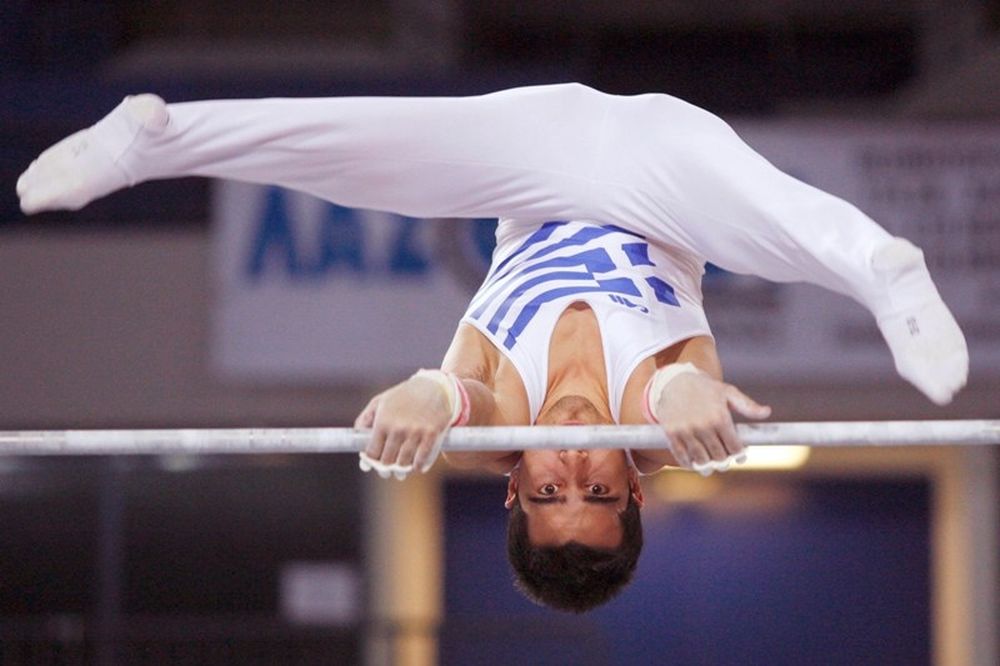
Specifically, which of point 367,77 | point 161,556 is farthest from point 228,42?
point 161,556

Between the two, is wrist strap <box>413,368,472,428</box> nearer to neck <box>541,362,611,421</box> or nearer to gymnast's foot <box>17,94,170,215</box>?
neck <box>541,362,611,421</box>

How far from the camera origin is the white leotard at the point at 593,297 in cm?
298

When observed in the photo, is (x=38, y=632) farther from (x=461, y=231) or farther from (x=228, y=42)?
(x=228, y=42)

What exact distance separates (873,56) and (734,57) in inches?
29.0

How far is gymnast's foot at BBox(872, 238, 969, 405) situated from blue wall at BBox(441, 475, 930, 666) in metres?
4.88

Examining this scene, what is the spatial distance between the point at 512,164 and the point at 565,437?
717 millimetres

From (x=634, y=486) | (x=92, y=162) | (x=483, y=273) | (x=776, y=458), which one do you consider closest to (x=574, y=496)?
(x=634, y=486)

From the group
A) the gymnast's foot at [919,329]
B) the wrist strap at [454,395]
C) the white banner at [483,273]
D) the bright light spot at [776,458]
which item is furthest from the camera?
the bright light spot at [776,458]

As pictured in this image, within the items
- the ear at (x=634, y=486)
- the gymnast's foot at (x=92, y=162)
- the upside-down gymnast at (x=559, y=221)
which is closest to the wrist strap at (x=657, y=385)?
the upside-down gymnast at (x=559, y=221)

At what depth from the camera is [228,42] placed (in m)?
7.43

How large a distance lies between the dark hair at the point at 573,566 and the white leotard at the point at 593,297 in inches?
8.8

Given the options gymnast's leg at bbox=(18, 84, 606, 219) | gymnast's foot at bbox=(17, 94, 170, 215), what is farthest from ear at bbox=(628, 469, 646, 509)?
gymnast's foot at bbox=(17, 94, 170, 215)

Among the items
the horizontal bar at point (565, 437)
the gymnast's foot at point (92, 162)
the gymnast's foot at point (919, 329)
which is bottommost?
the horizontal bar at point (565, 437)

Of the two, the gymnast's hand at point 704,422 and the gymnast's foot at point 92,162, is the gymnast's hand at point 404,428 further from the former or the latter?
the gymnast's foot at point 92,162
